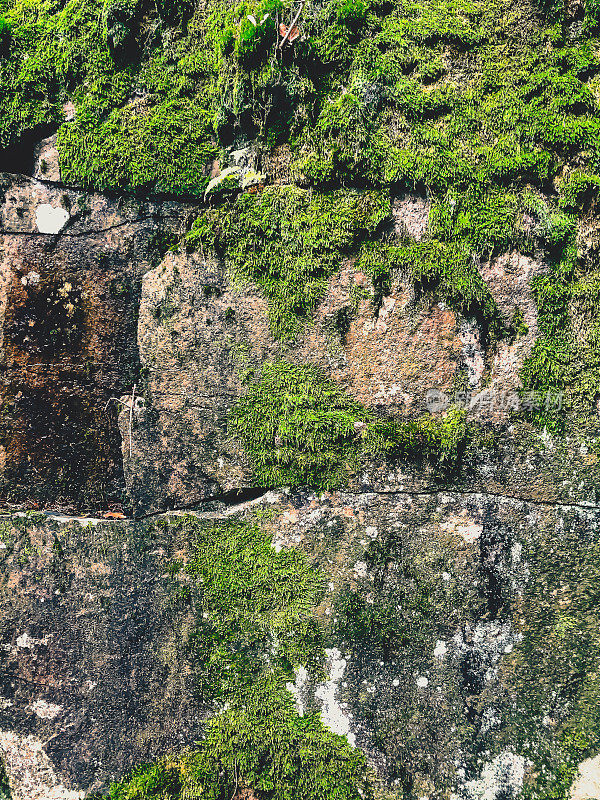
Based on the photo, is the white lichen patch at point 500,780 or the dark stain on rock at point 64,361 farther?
the dark stain on rock at point 64,361

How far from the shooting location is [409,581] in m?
2.35

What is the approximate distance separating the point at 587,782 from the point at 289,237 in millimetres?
A: 2866

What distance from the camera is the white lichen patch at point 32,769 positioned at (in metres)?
2.36

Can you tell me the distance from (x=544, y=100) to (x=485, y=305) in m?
0.90

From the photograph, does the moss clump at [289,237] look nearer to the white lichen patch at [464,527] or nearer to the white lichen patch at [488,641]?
the white lichen patch at [464,527]

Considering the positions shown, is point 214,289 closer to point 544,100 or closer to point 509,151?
point 509,151

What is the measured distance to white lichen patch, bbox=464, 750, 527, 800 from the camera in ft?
7.54

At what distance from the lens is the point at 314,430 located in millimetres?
2355

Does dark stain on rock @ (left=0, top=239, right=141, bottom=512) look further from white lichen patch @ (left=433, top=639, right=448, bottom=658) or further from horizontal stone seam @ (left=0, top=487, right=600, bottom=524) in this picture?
white lichen patch @ (left=433, top=639, right=448, bottom=658)

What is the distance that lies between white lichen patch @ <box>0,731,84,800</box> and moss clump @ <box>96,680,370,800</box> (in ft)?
0.84

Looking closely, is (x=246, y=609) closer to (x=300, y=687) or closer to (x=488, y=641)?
(x=300, y=687)

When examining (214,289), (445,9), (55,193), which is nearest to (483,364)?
(214,289)

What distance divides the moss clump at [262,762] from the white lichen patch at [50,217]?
2389mm

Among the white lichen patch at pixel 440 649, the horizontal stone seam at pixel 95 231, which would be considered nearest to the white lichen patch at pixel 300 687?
the white lichen patch at pixel 440 649
